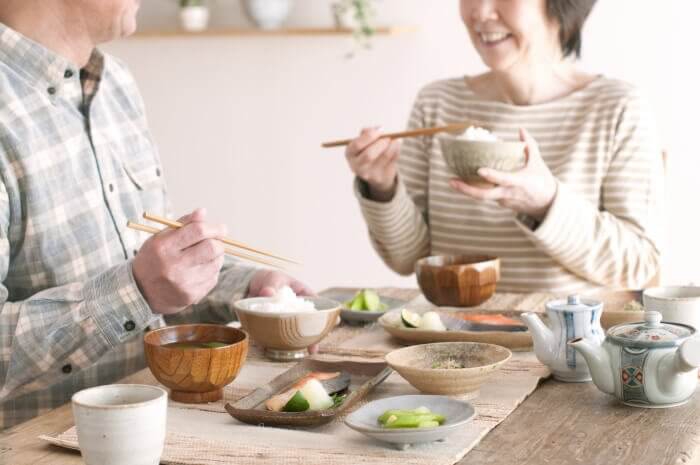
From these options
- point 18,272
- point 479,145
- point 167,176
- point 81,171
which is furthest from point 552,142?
point 167,176

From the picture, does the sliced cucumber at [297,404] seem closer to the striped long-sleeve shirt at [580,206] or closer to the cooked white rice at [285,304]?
the cooked white rice at [285,304]

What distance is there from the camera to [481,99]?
2658mm

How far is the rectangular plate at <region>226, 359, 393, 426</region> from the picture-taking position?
1.35 meters

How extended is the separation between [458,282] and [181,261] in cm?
72

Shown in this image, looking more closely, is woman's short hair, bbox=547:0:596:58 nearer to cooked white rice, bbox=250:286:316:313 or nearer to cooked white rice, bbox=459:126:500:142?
cooked white rice, bbox=459:126:500:142

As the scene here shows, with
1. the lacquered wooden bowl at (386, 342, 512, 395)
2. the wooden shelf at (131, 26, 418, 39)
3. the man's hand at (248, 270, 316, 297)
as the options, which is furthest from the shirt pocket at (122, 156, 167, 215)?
Answer: the wooden shelf at (131, 26, 418, 39)

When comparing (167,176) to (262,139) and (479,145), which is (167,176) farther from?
(479,145)

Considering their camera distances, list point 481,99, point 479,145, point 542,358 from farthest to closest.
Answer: point 481,99 → point 479,145 → point 542,358

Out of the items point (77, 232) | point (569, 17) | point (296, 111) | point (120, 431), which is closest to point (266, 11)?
point (296, 111)

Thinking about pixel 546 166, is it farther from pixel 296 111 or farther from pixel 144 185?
pixel 296 111

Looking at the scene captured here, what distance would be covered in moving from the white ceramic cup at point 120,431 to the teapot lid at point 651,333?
70 cm

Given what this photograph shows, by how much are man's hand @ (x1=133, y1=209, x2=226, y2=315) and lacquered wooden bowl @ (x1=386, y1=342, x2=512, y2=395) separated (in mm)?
323

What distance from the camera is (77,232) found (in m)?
1.83

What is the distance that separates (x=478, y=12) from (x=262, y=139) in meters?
2.09
